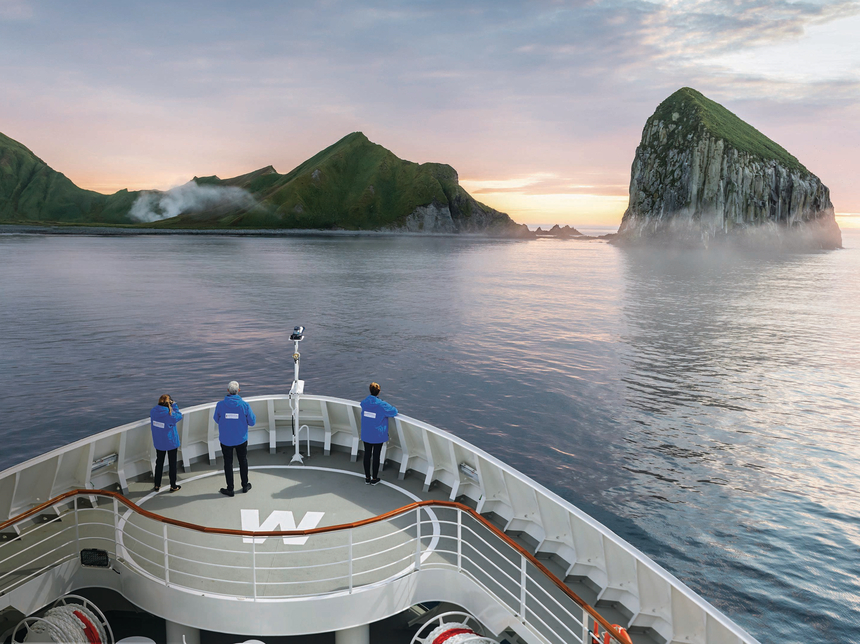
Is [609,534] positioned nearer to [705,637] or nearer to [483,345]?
[705,637]

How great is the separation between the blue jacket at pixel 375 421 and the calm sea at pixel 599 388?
8.71 metres

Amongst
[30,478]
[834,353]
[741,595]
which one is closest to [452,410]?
[741,595]

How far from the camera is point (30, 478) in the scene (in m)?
9.70

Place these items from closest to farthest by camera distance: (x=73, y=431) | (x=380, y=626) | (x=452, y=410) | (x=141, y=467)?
(x=380, y=626)
(x=141, y=467)
(x=73, y=431)
(x=452, y=410)

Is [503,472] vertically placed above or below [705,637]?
above

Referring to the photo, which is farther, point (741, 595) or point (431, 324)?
point (431, 324)

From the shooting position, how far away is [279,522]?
9.39 m

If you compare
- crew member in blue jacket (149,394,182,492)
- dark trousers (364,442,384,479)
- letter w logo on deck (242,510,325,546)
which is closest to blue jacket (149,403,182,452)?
crew member in blue jacket (149,394,182,492)

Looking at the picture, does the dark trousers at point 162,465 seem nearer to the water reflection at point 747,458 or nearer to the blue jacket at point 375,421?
the blue jacket at point 375,421

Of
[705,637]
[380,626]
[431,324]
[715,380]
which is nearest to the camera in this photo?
[705,637]

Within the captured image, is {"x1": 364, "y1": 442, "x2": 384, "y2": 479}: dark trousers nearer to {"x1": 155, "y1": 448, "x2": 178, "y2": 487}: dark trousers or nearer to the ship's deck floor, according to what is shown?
the ship's deck floor

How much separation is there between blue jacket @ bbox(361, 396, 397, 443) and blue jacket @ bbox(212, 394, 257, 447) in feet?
6.79

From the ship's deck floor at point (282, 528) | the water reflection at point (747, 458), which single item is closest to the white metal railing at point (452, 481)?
the ship's deck floor at point (282, 528)

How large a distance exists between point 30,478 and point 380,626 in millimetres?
6566
